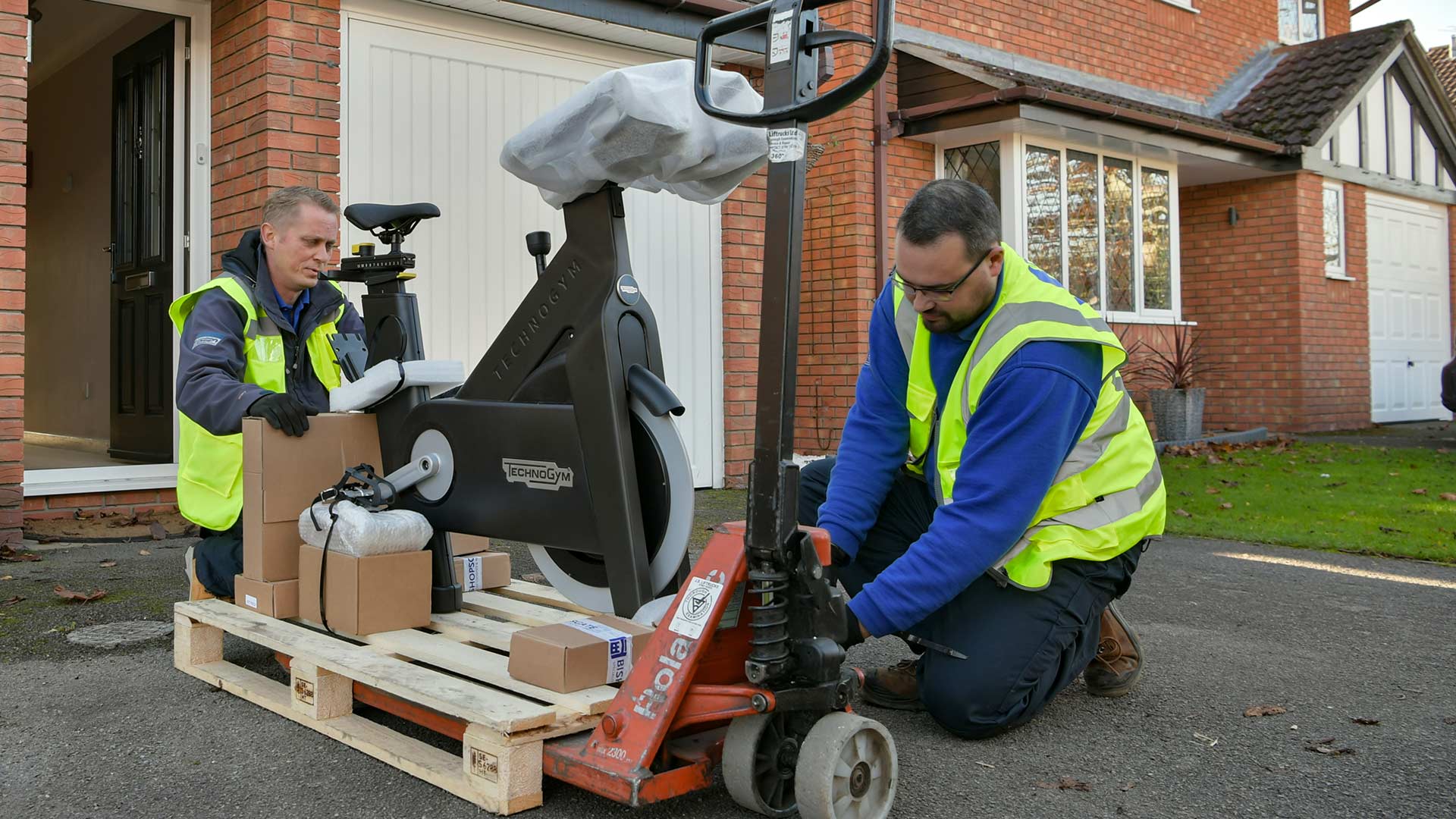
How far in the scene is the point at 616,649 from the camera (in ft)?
8.63

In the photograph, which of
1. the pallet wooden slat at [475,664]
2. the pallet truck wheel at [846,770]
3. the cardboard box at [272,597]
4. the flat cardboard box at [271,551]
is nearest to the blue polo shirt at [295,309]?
the flat cardboard box at [271,551]

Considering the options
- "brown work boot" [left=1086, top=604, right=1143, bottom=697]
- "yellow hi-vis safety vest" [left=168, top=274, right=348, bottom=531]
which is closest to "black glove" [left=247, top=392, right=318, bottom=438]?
"yellow hi-vis safety vest" [left=168, top=274, right=348, bottom=531]

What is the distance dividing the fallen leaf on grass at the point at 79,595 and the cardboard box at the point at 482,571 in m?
1.63

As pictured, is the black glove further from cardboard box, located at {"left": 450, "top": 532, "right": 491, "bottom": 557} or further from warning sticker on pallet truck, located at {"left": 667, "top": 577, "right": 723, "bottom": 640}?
warning sticker on pallet truck, located at {"left": 667, "top": 577, "right": 723, "bottom": 640}

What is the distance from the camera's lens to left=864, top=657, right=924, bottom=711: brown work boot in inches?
125

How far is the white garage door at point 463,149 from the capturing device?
21.3ft

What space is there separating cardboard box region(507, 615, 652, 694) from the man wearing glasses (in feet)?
1.86

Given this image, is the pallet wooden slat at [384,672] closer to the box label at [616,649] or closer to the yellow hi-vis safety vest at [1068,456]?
the box label at [616,649]

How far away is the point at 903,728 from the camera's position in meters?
3.02

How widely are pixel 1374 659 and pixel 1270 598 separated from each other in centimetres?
99

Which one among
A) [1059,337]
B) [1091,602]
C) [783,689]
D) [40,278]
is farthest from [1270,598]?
[40,278]

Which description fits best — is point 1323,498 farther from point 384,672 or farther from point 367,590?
point 384,672

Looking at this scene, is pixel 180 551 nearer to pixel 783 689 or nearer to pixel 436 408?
pixel 436 408

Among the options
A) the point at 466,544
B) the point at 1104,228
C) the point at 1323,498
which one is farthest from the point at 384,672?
the point at 1104,228
